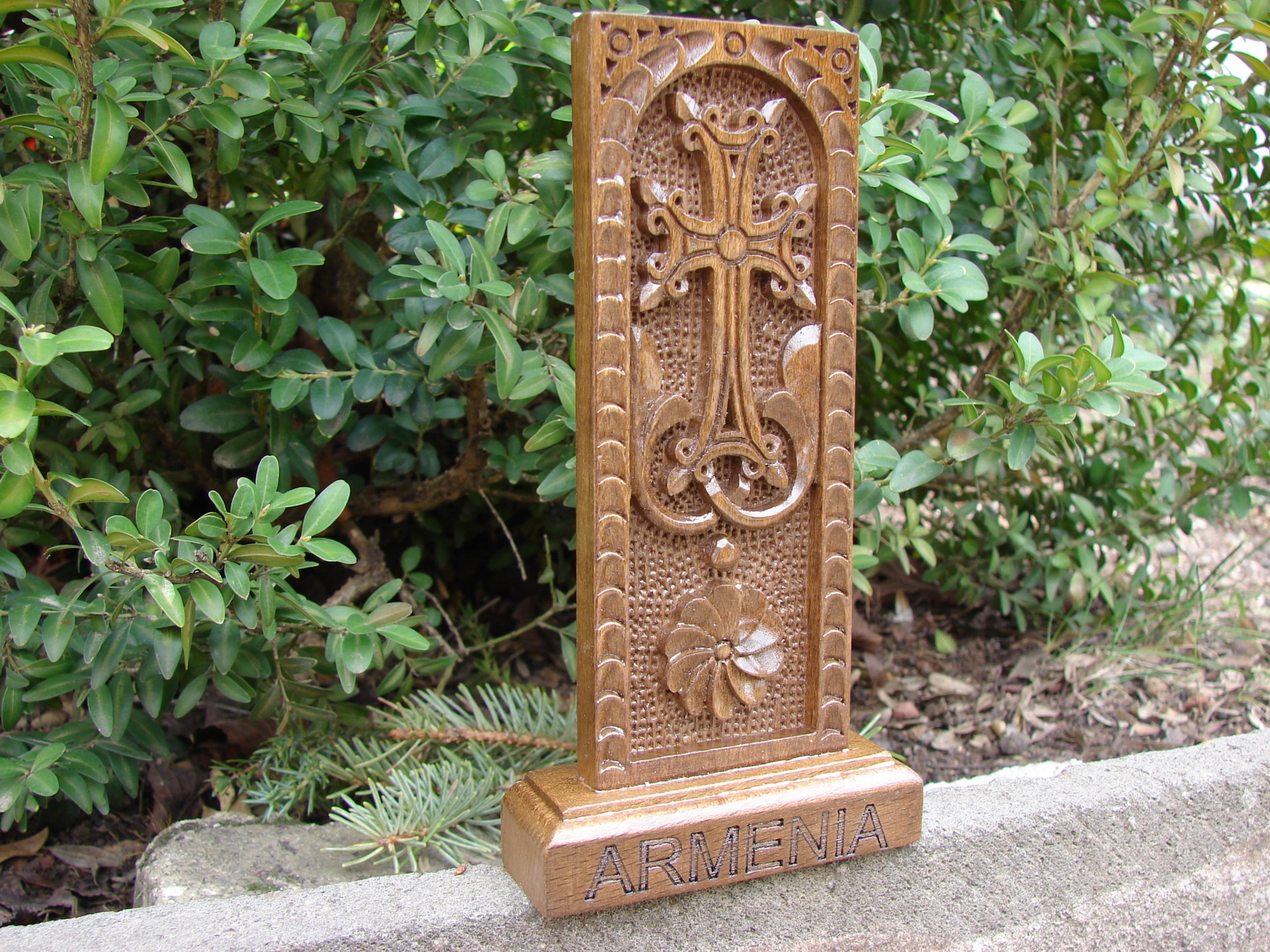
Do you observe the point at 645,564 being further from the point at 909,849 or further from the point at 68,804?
the point at 68,804

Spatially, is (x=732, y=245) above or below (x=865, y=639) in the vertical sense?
above

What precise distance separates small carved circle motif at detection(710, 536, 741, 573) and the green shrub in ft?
0.88

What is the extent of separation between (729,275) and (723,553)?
325mm

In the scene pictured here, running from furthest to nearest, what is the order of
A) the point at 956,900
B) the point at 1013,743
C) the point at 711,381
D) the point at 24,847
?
the point at 1013,743 → the point at 24,847 → the point at 956,900 → the point at 711,381

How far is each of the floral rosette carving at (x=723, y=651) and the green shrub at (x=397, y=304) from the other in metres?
0.30

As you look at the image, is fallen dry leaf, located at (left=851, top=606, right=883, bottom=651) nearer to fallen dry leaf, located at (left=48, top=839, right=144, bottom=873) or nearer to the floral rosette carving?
→ the floral rosette carving

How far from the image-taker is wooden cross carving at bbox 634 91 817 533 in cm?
114

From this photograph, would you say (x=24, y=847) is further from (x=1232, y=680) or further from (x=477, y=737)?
(x=1232, y=680)

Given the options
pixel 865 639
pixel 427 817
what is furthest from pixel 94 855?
pixel 865 639

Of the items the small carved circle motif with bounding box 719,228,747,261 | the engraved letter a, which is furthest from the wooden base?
the small carved circle motif with bounding box 719,228,747,261

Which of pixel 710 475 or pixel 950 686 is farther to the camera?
pixel 950 686

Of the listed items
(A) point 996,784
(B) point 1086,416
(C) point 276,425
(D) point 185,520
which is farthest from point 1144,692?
(D) point 185,520

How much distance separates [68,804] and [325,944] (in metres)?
0.73

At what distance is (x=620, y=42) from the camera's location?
1082mm
